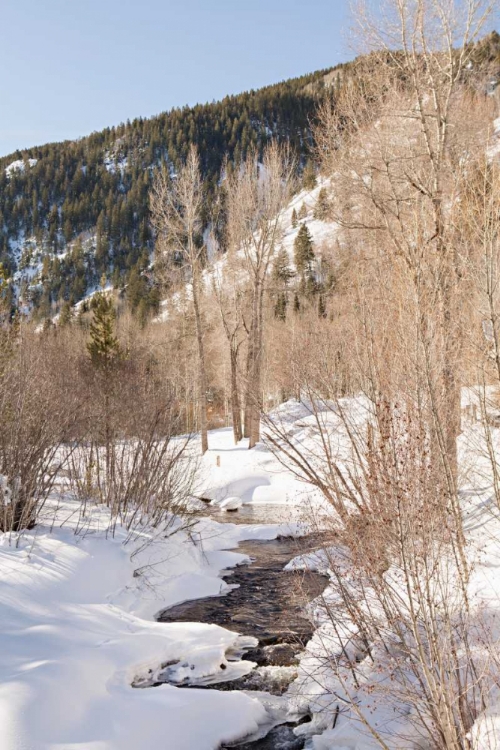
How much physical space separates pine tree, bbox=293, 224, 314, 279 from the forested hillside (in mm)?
39799

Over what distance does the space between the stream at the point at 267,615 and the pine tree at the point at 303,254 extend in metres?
60.8

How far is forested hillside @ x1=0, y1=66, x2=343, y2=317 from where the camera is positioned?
111 meters

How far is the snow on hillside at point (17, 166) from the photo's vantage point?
13400cm

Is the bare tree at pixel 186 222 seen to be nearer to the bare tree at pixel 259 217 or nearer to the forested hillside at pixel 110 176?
the bare tree at pixel 259 217

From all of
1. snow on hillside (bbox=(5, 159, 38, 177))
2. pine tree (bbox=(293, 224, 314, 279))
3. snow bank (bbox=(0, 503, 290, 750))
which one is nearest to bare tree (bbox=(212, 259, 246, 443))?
snow bank (bbox=(0, 503, 290, 750))

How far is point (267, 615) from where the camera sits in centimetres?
859

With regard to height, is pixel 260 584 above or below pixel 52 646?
below

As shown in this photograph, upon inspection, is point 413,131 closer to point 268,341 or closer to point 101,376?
point 101,376

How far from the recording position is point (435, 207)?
9.75 m

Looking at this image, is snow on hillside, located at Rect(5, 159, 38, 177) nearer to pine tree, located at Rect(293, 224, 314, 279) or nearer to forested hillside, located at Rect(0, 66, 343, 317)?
forested hillside, located at Rect(0, 66, 343, 317)

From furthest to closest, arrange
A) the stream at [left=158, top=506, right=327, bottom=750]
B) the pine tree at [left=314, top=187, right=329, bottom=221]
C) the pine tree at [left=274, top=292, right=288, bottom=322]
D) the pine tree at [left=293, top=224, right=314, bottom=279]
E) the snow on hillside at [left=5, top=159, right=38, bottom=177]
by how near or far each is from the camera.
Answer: the snow on hillside at [left=5, top=159, right=38, bottom=177] < the pine tree at [left=293, top=224, right=314, bottom=279] < the pine tree at [left=274, top=292, right=288, bottom=322] < the pine tree at [left=314, top=187, right=329, bottom=221] < the stream at [left=158, top=506, right=327, bottom=750]

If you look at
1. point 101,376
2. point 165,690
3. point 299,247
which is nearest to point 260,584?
point 165,690

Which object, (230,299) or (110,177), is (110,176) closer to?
(110,177)

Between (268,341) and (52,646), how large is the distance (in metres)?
39.6
